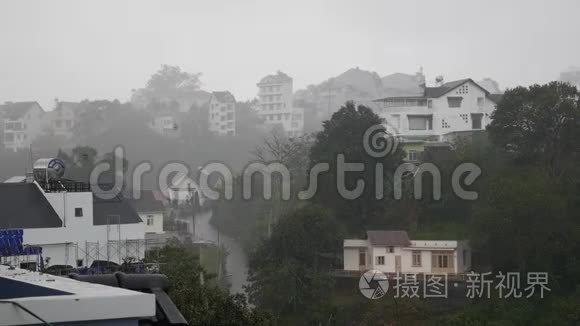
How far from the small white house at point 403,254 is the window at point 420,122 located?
10012 millimetres

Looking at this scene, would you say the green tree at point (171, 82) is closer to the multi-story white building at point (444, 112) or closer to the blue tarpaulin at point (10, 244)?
the multi-story white building at point (444, 112)

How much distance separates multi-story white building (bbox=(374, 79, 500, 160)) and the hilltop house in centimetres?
1573

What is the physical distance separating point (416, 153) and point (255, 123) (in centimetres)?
2619

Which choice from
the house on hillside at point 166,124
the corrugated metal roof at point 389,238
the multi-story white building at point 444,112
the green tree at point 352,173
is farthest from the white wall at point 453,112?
the house on hillside at point 166,124

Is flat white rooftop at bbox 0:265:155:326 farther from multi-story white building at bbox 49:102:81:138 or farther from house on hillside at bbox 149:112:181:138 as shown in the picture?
multi-story white building at bbox 49:102:81:138

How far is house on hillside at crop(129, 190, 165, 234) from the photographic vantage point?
29156mm

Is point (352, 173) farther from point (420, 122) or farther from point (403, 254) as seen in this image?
point (420, 122)

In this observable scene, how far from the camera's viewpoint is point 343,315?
19031mm

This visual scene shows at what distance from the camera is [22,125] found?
49.9 metres

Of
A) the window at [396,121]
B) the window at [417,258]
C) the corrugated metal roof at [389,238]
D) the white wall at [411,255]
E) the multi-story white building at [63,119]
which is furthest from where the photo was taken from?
the multi-story white building at [63,119]

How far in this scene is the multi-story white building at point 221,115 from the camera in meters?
51.0

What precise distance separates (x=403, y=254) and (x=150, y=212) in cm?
1131

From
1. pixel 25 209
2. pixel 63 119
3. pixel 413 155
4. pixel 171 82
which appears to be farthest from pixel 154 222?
pixel 171 82

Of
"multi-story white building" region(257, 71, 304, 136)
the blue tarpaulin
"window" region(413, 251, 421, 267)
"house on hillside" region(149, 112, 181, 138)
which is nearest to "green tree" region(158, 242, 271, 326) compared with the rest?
the blue tarpaulin
